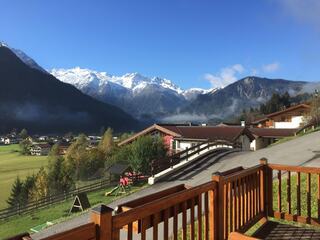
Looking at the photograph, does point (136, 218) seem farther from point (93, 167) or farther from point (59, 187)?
point (93, 167)

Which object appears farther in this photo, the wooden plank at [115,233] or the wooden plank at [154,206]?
the wooden plank at [154,206]

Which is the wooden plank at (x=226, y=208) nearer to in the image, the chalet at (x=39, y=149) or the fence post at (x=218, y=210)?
the fence post at (x=218, y=210)

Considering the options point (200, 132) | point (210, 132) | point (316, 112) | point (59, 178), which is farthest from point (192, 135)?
point (59, 178)

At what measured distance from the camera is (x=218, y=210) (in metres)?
5.27

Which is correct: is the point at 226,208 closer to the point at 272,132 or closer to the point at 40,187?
the point at 272,132

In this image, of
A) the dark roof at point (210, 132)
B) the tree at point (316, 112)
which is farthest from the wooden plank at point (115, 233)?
the tree at point (316, 112)

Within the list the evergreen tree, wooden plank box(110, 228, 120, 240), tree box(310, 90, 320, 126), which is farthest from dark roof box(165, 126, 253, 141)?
wooden plank box(110, 228, 120, 240)

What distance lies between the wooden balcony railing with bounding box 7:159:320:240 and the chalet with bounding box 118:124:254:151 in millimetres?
32990

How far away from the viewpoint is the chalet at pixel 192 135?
41594 mm

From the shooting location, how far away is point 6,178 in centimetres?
7238

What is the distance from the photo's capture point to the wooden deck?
19.9ft

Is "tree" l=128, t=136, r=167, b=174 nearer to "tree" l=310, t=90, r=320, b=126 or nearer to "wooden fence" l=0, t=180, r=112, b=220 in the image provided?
"wooden fence" l=0, t=180, r=112, b=220

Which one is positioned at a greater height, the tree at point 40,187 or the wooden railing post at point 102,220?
the wooden railing post at point 102,220

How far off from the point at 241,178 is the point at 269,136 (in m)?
43.1
